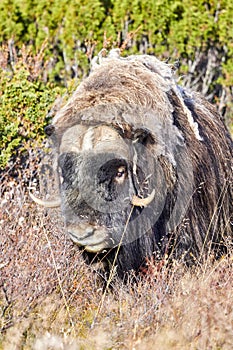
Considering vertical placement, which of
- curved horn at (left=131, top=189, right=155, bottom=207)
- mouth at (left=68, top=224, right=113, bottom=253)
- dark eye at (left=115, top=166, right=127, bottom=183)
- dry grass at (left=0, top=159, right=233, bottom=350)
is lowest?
dry grass at (left=0, top=159, right=233, bottom=350)

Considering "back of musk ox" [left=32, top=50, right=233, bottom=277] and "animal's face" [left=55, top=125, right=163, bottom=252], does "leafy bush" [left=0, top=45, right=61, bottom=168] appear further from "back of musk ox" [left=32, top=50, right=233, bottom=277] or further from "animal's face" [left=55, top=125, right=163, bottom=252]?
"animal's face" [left=55, top=125, right=163, bottom=252]

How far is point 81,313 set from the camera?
414 centimetres

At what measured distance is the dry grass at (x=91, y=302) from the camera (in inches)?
139

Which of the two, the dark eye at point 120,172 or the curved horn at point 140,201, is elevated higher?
the dark eye at point 120,172

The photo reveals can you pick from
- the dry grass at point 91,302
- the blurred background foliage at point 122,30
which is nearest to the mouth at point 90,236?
the dry grass at point 91,302

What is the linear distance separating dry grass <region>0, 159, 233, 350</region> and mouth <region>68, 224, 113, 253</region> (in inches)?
10.4

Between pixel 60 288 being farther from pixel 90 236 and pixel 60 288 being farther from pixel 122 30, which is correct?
pixel 122 30

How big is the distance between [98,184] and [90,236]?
0.91 feet

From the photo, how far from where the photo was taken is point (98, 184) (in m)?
3.99

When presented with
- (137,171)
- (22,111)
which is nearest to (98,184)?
(137,171)

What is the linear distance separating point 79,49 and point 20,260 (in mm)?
4390

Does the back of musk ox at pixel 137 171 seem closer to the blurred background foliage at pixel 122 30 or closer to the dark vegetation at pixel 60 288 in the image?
the dark vegetation at pixel 60 288

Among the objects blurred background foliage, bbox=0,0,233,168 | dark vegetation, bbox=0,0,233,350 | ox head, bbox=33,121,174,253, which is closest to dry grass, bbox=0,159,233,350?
dark vegetation, bbox=0,0,233,350

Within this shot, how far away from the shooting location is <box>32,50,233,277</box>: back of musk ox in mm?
3998
